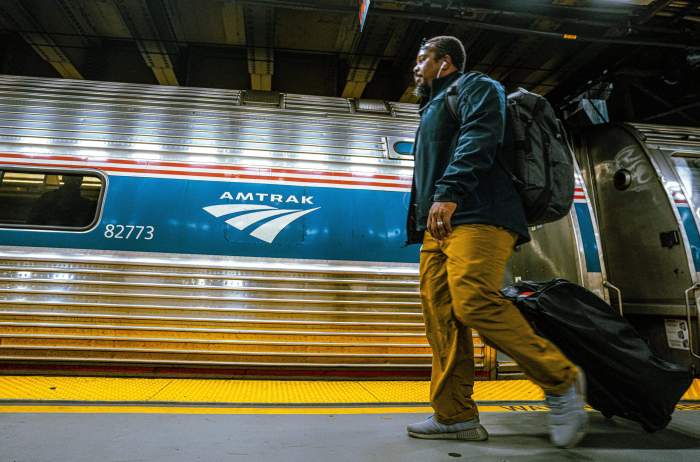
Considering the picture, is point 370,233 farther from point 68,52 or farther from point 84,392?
point 68,52

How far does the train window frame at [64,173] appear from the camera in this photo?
295 cm

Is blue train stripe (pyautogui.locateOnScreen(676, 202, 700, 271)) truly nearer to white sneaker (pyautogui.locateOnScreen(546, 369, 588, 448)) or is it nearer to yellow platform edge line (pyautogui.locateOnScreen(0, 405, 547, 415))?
yellow platform edge line (pyautogui.locateOnScreen(0, 405, 547, 415))

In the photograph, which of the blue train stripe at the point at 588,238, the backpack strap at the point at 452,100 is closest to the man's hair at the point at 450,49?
the backpack strap at the point at 452,100

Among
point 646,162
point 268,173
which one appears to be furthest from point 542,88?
point 268,173

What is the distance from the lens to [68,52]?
530 cm

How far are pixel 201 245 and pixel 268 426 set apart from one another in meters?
1.57

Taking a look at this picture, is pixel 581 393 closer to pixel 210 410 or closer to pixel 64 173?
pixel 210 410

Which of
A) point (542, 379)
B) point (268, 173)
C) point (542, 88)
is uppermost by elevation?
point (542, 88)

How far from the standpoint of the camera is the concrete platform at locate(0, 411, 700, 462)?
1500 mm

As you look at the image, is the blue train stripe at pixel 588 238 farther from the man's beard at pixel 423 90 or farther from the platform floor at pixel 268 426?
the man's beard at pixel 423 90

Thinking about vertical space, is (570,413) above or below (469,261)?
below

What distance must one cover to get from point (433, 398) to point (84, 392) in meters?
1.97

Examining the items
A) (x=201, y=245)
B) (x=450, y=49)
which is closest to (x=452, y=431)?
(x=450, y=49)

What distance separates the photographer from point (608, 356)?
5.97 ft
